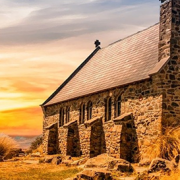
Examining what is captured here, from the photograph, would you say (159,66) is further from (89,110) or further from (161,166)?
(89,110)

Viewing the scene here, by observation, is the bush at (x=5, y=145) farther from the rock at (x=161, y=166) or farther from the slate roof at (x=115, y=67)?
the rock at (x=161, y=166)

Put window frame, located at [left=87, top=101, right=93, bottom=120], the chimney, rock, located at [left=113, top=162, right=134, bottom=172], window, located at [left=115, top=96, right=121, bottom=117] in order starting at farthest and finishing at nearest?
window frame, located at [left=87, top=101, right=93, bottom=120]
window, located at [left=115, top=96, right=121, bottom=117]
the chimney
rock, located at [left=113, top=162, right=134, bottom=172]

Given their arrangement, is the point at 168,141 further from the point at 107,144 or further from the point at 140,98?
the point at 107,144

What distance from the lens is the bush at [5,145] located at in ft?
88.8

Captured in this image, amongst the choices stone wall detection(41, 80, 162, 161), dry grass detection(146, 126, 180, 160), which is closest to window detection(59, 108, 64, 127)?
stone wall detection(41, 80, 162, 161)

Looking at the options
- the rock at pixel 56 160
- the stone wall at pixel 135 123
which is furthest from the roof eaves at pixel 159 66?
the rock at pixel 56 160

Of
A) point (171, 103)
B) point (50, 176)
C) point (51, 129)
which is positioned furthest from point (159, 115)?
point (51, 129)

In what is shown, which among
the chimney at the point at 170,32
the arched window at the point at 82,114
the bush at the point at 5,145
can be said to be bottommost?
the bush at the point at 5,145

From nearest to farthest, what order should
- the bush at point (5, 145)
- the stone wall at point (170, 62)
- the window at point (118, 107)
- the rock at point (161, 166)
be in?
the rock at point (161, 166) → the stone wall at point (170, 62) → the window at point (118, 107) → the bush at point (5, 145)

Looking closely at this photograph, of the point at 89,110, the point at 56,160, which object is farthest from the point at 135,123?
the point at 89,110

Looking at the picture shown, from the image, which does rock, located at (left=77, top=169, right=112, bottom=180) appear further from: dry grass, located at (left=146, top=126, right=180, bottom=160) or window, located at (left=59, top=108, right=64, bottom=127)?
window, located at (left=59, top=108, right=64, bottom=127)

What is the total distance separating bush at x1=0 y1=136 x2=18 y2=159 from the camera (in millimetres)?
27062

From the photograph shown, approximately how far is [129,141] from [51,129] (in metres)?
11.8

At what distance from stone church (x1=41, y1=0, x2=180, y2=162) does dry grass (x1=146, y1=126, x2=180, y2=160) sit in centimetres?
Answer: 61
